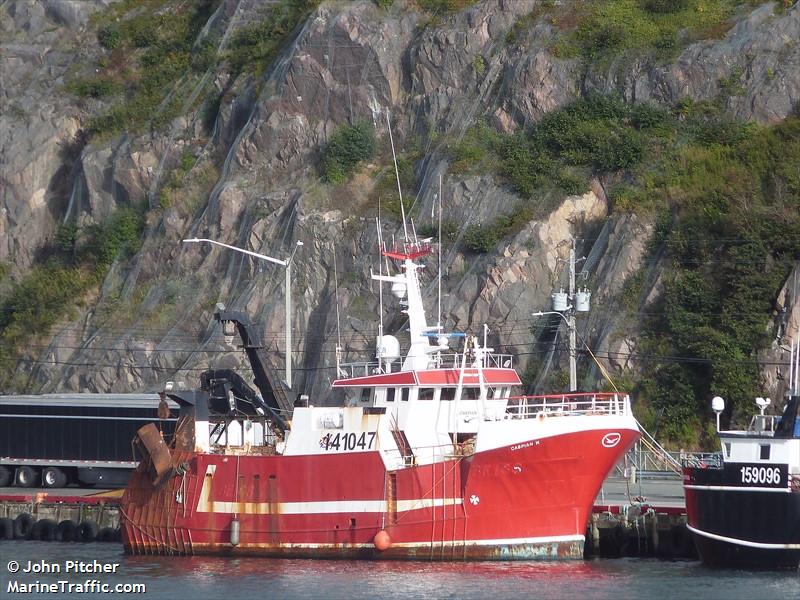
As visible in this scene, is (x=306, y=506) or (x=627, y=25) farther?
(x=627, y=25)

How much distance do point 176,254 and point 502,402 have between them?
113 ft

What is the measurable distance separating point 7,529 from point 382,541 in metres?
17.3

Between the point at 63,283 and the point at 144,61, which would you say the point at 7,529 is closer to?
the point at 63,283

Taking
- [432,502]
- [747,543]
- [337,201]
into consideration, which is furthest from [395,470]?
[337,201]

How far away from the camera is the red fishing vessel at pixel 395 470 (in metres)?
39.9

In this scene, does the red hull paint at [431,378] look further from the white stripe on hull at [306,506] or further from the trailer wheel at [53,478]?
the trailer wheel at [53,478]

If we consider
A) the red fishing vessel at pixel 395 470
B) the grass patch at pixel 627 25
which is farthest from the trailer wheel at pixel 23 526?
the grass patch at pixel 627 25

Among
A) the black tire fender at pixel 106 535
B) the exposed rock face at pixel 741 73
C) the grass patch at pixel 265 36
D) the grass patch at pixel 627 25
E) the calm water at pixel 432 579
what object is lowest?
the calm water at pixel 432 579

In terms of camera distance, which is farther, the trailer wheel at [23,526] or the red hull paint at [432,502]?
the trailer wheel at [23,526]

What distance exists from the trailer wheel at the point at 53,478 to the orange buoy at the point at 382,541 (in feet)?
72.7

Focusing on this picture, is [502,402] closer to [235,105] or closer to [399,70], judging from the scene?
[399,70]

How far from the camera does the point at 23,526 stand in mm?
50125

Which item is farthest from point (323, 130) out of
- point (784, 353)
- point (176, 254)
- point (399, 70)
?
point (784, 353)

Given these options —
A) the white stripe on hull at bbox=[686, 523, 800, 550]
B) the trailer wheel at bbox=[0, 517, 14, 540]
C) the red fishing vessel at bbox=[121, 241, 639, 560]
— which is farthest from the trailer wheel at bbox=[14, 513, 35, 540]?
the white stripe on hull at bbox=[686, 523, 800, 550]
